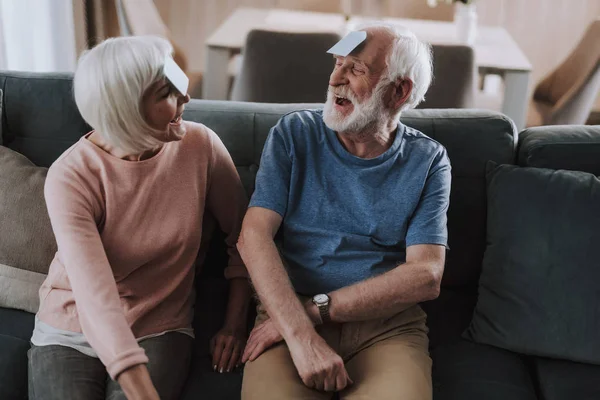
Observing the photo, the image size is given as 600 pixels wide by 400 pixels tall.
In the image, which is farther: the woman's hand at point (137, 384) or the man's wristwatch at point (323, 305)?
the man's wristwatch at point (323, 305)

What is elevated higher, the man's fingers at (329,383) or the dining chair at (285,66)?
the dining chair at (285,66)

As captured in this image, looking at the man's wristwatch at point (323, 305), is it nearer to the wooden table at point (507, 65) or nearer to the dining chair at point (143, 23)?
the wooden table at point (507, 65)

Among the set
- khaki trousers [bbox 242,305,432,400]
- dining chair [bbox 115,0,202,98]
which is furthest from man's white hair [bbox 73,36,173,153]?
dining chair [bbox 115,0,202,98]

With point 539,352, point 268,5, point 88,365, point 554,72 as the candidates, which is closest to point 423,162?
point 539,352

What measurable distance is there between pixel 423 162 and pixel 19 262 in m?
A: 1.00

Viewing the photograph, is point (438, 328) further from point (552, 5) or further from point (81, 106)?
point (552, 5)

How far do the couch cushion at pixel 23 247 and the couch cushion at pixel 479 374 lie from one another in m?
0.97

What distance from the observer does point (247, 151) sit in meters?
1.82

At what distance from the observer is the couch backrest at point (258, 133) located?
182cm

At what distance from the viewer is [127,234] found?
4.88ft

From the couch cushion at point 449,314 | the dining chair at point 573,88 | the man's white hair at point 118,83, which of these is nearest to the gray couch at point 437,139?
the couch cushion at point 449,314

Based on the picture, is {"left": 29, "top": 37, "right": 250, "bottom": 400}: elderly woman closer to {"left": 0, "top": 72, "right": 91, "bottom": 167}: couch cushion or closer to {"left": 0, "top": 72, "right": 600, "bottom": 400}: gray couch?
{"left": 0, "top": 72, "right": 600, "bottom": 400}: gray couch

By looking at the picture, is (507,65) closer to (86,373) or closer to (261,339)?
(261,339)

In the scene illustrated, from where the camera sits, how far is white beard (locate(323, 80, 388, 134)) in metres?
1.57
